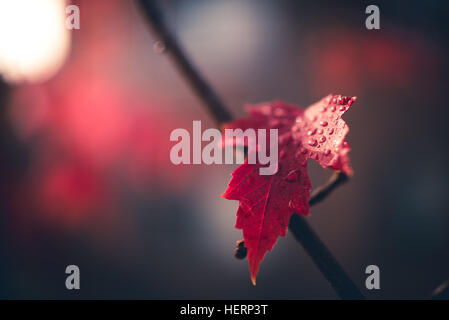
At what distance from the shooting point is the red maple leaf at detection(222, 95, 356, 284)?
332 millimetres

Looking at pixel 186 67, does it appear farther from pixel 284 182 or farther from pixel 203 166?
pixel 203 166

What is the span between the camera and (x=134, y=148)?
2896 mm

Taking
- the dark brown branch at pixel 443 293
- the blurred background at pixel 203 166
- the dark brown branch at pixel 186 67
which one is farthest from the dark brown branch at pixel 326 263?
the blurred background at pixel 203 166

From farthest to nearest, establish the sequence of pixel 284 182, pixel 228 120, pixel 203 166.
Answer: pixel 203 166, pixel 228 120, pixel 284 182

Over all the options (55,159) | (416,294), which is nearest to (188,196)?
(55,159)

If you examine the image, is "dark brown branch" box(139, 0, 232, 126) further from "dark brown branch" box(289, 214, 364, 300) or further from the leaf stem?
"dark brown branch" box(289, 214, 364, 300)

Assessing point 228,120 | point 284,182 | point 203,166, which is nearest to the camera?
point 284,182

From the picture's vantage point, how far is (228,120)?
0.56m

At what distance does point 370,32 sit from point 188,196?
210 centimetres

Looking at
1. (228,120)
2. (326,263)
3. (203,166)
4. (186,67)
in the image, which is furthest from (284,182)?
(203,166)

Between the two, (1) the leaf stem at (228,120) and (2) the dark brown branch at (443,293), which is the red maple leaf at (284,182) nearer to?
(1) the leaf stem at (228,120)

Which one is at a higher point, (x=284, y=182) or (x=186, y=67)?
(x=186, y=67)

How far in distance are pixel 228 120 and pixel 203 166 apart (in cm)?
234

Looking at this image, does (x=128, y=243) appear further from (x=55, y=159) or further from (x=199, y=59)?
(x=199, y=59)
